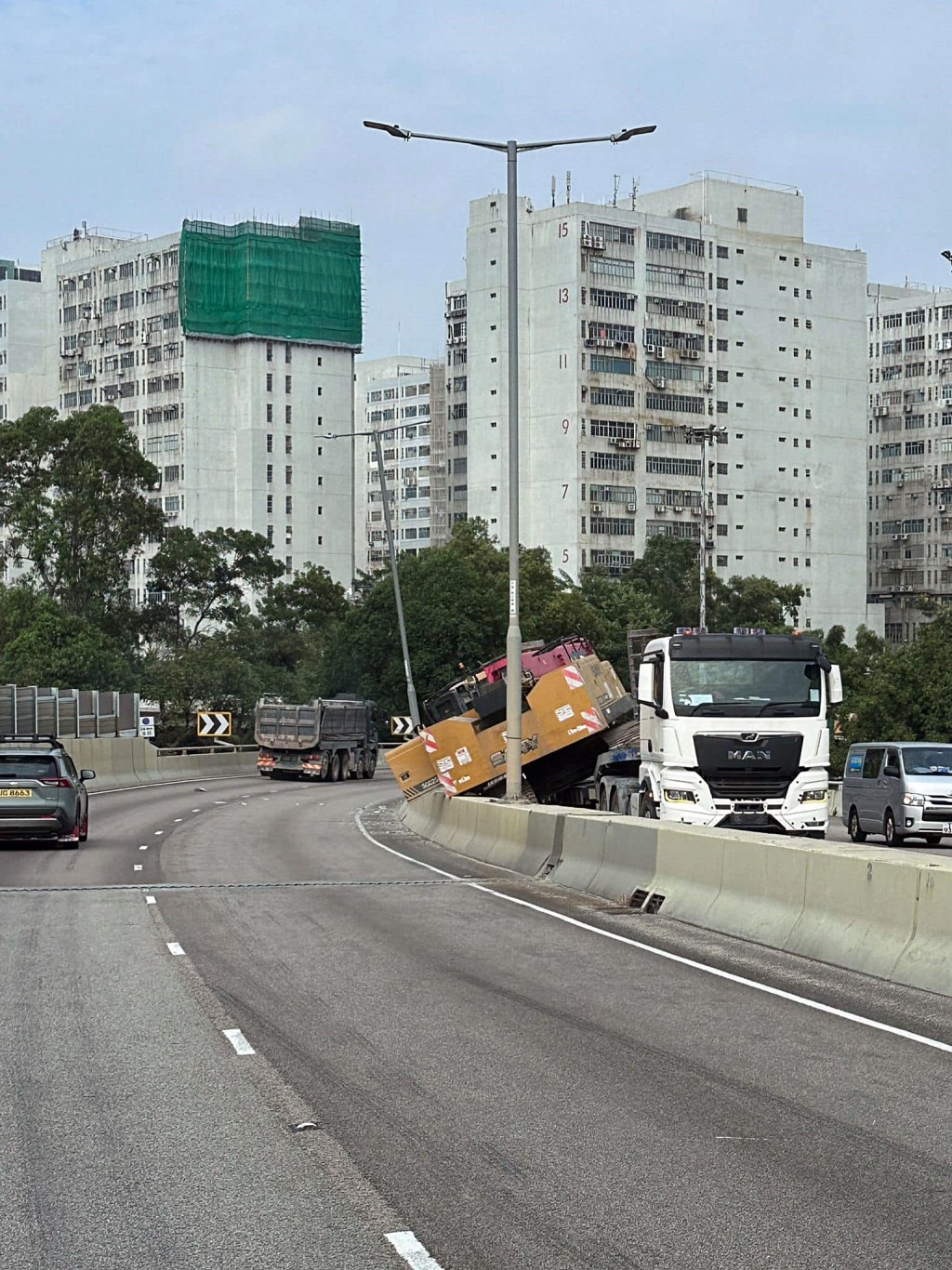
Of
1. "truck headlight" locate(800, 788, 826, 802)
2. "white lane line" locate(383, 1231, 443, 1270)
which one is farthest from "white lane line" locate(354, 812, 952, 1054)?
"truck headlight" locate(800, 788, 826, 802)

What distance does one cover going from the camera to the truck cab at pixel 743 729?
2727cm

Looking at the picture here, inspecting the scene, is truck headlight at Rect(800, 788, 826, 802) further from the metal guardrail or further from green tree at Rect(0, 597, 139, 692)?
green tree at Rect(0, 597, 139, 692)

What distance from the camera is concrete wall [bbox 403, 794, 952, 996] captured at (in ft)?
46.0

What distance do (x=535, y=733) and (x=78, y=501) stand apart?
6942 cm

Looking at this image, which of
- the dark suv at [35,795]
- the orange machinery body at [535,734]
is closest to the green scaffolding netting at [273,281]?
the orange machinery body at [535,734]

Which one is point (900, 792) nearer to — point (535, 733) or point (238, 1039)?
point (535, 733)

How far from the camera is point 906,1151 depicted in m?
8.53

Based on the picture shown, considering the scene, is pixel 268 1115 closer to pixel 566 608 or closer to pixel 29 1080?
pixel 29 1080

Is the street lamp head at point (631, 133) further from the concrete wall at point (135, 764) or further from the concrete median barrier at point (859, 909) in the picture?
the concrete wall at point (135, 764)

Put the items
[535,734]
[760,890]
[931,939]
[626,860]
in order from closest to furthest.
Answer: [931,939] < [760,890] < [626,860] < [535,734]

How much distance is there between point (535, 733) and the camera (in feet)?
121

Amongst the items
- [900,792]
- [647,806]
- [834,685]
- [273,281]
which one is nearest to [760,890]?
[834,685]

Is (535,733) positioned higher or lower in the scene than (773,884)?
higher

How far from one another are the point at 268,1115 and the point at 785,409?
143913 millimetres
